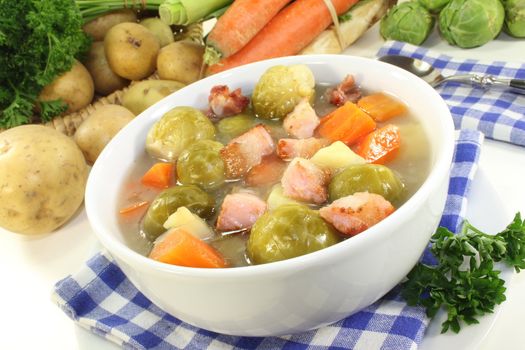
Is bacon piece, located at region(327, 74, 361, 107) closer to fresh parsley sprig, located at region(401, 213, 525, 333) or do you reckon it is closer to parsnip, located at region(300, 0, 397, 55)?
fresh parsley sprig, located at region(401, 213, 525, 333)

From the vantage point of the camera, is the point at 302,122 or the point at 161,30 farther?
the point at 161,30

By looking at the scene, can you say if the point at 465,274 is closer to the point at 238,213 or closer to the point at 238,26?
the point at 238,213

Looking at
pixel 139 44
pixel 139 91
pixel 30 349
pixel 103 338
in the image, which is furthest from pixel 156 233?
pixel 139 44

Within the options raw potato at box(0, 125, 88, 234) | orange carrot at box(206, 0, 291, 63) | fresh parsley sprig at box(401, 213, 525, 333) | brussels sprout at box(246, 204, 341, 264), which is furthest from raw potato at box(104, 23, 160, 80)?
fresh parsley sprig at box(401, 213, 525, 333)

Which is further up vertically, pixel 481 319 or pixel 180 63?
pixel 481 319

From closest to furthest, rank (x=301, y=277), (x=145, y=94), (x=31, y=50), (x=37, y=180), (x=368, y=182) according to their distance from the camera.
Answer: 1. (x=301, y=277)
2. (x=368, y=182)
3. (x=37, y=180)
4. (x=31, y=50)
5. (x=145, y=94)

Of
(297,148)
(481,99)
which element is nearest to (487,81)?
(481,99)
